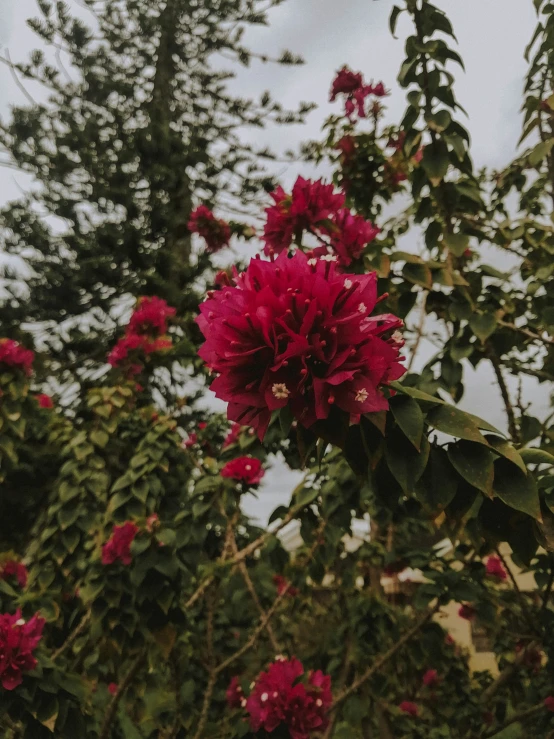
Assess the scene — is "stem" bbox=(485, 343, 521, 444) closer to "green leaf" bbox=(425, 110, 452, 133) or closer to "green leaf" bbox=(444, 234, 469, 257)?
"green leaf" bbox=(444, 234, 469, 257)

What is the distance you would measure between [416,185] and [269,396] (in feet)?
4.69

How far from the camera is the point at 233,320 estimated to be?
2.42 ft

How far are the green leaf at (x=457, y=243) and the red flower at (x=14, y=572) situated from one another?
2.30 m

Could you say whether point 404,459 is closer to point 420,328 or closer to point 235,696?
point 420,328

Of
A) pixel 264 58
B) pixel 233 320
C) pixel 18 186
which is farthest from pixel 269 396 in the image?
pixel 264 58

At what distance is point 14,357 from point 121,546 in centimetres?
129

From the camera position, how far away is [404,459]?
0.80 meters

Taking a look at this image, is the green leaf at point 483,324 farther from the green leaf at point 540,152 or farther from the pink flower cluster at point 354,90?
the pink flower cluster at point 354,90

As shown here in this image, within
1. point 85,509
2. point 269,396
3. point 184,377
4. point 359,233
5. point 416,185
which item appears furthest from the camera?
point 184,377

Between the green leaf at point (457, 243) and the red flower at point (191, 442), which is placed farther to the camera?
the red flower at point (191, 442)

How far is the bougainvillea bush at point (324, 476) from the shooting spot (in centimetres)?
76

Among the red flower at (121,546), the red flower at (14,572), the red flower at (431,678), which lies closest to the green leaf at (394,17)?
the red flower at (121,546)

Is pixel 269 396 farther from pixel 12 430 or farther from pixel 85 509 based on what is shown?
pixel 12 430

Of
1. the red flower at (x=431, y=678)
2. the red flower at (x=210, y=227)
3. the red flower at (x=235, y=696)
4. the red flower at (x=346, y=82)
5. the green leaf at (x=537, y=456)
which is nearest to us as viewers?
the green leaf at (x=537, y=456)
